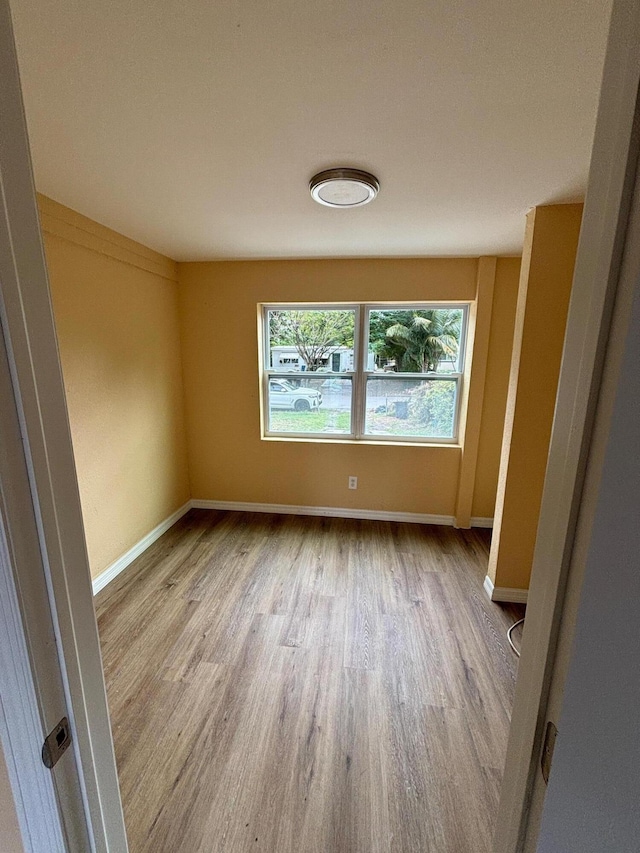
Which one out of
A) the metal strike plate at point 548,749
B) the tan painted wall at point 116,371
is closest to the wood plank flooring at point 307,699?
the tan painted wall at point 116,371

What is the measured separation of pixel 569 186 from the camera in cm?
160

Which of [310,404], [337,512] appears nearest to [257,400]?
[310,404]

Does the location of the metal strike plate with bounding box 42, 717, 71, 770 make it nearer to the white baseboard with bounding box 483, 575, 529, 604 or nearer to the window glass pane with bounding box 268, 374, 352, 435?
the white baseboard with bounding box 483, 575, 529, 604

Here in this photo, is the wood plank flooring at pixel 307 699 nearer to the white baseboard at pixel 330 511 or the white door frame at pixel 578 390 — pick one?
the white baseboard at pixel 330 511

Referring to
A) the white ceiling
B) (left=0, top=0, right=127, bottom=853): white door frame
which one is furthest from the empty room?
(left=0, top=0, right=127, bottom=853): white door frame

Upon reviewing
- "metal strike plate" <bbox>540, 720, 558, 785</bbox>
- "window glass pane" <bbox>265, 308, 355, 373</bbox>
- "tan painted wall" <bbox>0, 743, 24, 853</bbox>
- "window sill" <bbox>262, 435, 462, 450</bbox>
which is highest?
"window glass pane" <bbox>265, 308, 355, 373</bbox>

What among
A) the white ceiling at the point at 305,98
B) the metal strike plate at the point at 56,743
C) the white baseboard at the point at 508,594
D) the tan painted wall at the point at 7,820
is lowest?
the white baseboard at the point at 508,594

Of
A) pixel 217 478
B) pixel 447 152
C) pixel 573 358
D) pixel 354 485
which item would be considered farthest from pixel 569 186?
pixel 217 478

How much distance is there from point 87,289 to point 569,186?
263 cm

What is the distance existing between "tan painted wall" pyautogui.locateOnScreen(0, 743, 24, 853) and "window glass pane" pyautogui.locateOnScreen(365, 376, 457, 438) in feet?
9.73

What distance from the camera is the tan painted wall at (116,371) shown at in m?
2.02

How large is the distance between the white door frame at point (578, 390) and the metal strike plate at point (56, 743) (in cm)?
74

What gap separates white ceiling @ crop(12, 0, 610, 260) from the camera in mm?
827

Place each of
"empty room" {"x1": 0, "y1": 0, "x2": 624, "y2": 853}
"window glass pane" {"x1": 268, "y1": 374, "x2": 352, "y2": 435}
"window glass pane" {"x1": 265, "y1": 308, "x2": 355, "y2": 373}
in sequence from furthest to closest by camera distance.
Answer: "window glass pane" {"x1": 268, "y1": 374, "x2": 352, "y2": 435} → "window glass pane" {"x1": 265, "y1": 308, "x2": 355, "y2": 373} → "empty room" {"x1": 0, "y1": 0, "x2": 624, "y2": 853}
